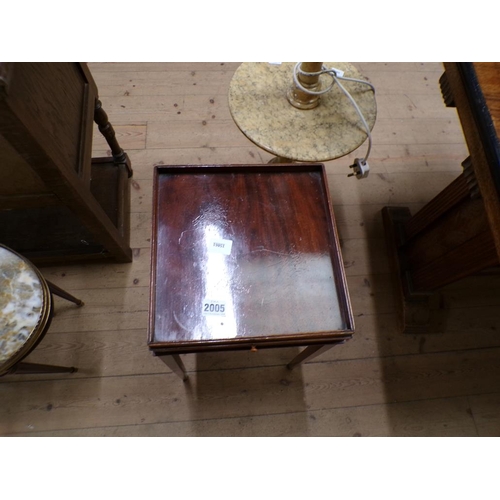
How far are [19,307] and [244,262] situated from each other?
0.67 metres

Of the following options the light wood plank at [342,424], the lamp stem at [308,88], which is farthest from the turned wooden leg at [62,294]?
the lamp stem at [308,88]

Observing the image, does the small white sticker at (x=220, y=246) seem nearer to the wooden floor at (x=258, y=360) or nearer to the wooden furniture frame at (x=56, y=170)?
the wooden furniture frame at (x=56, y=170)

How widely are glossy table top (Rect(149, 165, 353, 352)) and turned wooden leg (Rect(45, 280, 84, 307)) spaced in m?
0.55

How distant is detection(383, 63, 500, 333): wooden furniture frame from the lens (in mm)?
829

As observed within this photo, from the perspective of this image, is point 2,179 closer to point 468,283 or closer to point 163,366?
point 163,366

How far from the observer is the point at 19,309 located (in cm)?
99

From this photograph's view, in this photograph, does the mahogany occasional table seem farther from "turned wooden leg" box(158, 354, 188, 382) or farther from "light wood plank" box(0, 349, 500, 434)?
"light wood plank" box(0, 349, 500, 434)

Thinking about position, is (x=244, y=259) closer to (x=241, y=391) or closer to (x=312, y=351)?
(x=312, y=351)

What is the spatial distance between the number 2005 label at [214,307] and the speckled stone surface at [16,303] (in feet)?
1.66

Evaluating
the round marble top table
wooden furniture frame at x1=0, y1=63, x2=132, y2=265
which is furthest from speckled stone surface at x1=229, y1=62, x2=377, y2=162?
the round marble top table

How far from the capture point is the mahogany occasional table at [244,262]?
2.91 feet

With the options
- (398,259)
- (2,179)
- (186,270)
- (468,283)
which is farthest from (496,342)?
(2,179)

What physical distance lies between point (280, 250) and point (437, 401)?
1056 mm

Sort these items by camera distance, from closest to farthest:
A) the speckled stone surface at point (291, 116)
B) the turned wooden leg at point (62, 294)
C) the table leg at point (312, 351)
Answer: the table leg at point (312, 351) < the speckled stone surface at point (291, 116) < the turned wooden leg at point (62, 294)
